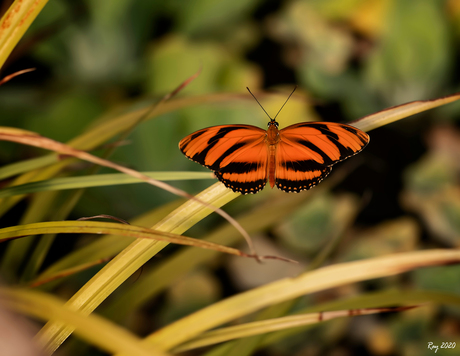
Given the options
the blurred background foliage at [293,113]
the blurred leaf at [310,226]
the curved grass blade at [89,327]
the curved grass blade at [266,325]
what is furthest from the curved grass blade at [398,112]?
the blurred leaf at [310,226]

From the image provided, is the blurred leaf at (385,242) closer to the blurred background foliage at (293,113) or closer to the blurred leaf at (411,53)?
the blurred background foliage at (293,113)

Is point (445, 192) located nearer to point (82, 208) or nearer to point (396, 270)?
point (396, 270)

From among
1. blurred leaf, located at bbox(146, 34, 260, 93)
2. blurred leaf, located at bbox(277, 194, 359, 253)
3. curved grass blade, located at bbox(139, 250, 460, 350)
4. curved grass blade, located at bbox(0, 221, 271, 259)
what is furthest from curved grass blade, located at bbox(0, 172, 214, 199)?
blurred leaf, located at bbox(146, 34, 260, 93)

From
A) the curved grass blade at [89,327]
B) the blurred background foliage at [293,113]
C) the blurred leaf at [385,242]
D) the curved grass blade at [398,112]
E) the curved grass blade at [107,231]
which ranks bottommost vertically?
the curved grass blade at [89,327]

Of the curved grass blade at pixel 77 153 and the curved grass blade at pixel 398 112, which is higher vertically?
the curved grass blade at pixel 398 112

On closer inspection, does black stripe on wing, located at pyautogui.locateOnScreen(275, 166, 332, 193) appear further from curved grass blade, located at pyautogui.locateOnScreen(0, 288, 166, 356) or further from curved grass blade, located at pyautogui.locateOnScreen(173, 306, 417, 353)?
curved grass blade, located at pyautogui.locateOnScreen(0, 288, 166, 356)

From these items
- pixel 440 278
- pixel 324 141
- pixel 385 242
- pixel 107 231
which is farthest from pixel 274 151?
pixel 440 278
